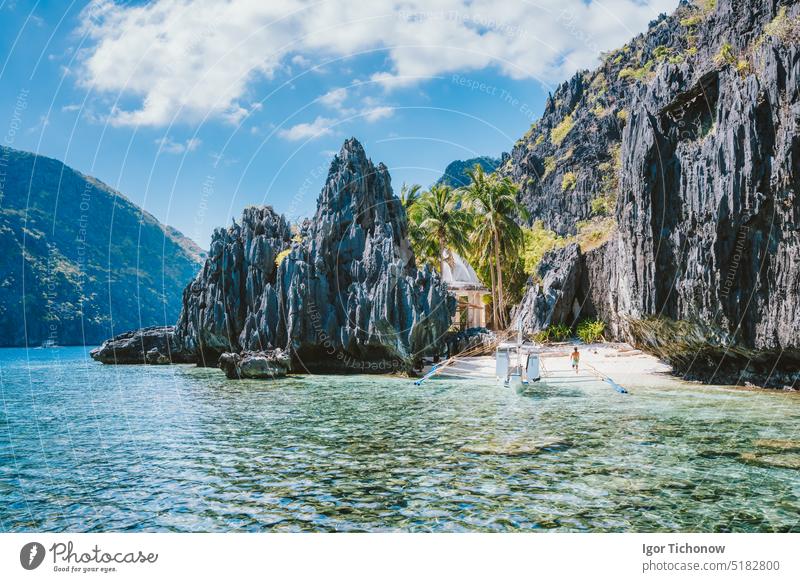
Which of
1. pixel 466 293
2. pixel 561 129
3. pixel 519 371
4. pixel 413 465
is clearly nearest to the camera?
pixel 413 465

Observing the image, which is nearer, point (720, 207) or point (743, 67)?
point (720, 207)

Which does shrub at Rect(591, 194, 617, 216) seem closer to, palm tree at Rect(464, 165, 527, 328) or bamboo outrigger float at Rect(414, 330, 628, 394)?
palm tree at Rect(464, 165, 527, 328)

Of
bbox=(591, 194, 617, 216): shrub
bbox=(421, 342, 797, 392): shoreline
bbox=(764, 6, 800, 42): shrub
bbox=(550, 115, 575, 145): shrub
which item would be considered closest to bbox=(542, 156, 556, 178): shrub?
bbox=(550, 115, 575, 145): shrub

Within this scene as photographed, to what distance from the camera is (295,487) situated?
11.2 metres

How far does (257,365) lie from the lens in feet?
→ 125

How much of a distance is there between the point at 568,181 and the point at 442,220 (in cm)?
4600

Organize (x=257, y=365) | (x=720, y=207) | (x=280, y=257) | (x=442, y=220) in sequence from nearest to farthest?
(x=720, y=207) < (x=257, y=365) < (x=280, y=257) < (x=442, y=220)

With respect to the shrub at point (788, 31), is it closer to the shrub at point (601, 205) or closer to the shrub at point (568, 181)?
the shrub at point (601, 205)

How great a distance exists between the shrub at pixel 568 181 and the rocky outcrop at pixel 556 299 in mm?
45871

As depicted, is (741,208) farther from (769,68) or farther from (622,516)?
(622,516)

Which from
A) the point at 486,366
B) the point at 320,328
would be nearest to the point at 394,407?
the point at 486,366

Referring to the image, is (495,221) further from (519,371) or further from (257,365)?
Result: (519,371)

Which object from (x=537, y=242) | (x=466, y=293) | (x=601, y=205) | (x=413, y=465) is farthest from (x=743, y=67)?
(x=601, y=205)
